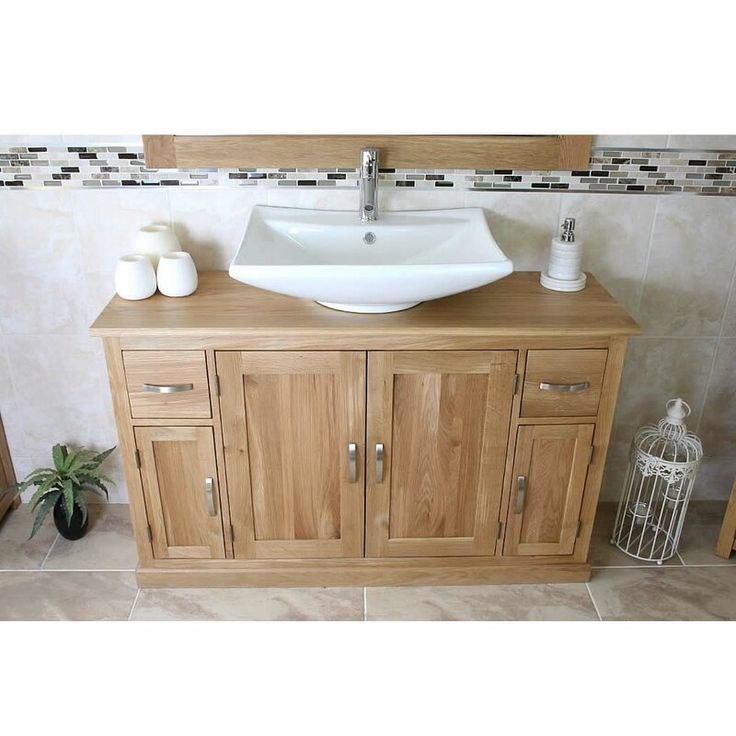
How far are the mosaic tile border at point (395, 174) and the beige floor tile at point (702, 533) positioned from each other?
1.12 meters

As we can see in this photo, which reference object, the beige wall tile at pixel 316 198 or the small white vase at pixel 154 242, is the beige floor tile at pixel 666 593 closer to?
the beige wall tile at pixel 316 198

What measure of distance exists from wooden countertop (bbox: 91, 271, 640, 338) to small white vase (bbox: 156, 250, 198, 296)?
3 centimetres

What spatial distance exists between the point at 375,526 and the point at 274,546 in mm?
306

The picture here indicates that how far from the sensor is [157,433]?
84.6 inches

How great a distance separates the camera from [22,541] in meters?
2.56

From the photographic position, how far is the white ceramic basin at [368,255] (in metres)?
1.90

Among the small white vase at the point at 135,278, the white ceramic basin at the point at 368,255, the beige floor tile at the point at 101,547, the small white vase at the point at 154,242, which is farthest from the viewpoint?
the beige floor tile at the point at 101,547

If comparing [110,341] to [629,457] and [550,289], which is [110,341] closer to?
[550,289]

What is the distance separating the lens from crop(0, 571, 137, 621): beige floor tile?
227cm

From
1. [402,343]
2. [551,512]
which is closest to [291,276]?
[402,343]

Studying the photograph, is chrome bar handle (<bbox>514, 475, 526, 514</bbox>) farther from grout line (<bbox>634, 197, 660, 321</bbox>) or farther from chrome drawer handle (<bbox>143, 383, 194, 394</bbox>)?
chrome drawer handle (<bbox>143, 383, 194, 394</bbox>)

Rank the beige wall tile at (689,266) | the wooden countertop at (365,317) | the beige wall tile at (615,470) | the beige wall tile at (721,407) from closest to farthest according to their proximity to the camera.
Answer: the wooden countertop at (365,317), the beige wall tile at (689,266), the beige wall tile at (721,407), the beige wall tile at (615,470)

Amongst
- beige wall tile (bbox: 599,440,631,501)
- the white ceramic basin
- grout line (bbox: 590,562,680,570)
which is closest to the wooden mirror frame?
the white ceramic basin

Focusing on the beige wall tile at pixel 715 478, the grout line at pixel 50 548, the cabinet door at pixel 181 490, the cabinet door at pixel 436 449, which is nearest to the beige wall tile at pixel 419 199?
the cabinet door at pixel 436 449
